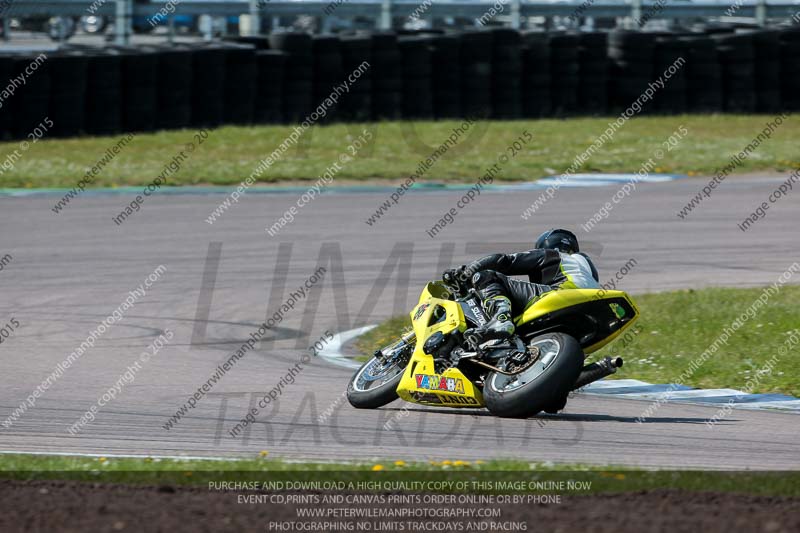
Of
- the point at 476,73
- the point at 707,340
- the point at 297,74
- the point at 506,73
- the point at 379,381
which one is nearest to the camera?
the point at 379,381

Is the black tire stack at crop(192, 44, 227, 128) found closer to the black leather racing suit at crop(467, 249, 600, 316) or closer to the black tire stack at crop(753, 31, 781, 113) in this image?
the black tire stack at crop(753, 31, 781, 113)

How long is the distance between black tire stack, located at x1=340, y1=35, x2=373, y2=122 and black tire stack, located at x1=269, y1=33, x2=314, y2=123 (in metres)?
0.65

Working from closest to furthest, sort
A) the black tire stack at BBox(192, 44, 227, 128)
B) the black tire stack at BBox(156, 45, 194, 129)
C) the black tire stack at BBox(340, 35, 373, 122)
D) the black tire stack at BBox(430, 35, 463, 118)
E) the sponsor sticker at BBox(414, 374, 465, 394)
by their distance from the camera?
the sponsor sticker at BBox(414, 374, 465, 394), the black tire stack at BBox(156, 45, 194, 129), the black tire stack at BBox(192, 44, 227, 128), the black tire stack at BBox(340, 35, 373, 122), the black tire stack at BBox(430, 35, 463, 118)

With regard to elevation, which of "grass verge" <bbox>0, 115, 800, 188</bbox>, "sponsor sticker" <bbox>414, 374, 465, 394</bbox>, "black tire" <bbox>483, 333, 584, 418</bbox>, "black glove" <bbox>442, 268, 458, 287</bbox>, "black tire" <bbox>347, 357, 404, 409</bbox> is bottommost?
"grass verge" <bbox>0, 115, 800, 188</bbox>

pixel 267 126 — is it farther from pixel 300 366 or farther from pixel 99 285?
pixel 300 366

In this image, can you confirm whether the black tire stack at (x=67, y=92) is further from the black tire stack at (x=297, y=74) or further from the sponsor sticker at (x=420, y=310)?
the sponsor sticker at (x=420, y=310)

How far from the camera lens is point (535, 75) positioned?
23.0 metres

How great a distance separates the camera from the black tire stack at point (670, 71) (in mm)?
22969

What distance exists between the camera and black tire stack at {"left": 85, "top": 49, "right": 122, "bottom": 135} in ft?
65.3

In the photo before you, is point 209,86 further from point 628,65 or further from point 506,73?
point 628,65

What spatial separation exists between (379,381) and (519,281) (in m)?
1.14

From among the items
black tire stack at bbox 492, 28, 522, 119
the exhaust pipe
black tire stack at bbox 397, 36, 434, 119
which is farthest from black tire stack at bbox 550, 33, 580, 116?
the exhaust pipe

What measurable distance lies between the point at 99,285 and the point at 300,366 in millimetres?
3684

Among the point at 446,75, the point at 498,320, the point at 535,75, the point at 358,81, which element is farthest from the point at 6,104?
the point at 498,320
